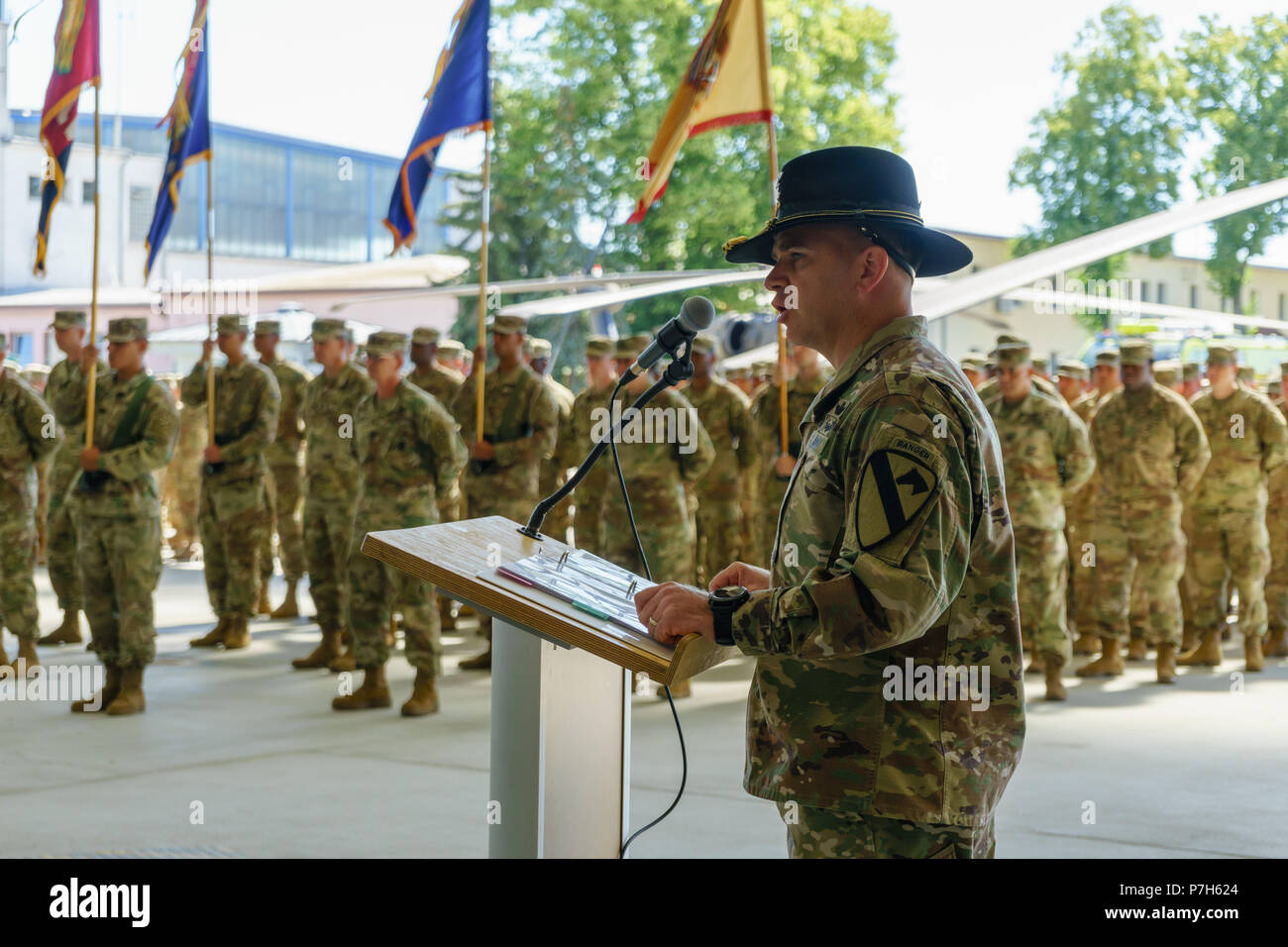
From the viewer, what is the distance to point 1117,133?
1364 inches

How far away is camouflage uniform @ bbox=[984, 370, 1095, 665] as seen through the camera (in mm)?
8164

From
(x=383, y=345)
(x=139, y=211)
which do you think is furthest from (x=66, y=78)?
(x=139, y=211)

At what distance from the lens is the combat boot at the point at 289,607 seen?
37.1ft

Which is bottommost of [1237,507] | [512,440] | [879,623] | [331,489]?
[1237,507]

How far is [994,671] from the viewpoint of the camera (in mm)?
2258

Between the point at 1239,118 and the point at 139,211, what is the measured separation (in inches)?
1131

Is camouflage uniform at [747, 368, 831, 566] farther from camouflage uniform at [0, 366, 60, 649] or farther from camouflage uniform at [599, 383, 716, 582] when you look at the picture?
camouflage uniform at [0, 366, 60, 649]

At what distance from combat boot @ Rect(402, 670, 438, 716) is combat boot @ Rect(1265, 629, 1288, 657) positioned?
245 inches

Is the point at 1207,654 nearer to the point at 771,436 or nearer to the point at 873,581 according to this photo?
the point at 771,436

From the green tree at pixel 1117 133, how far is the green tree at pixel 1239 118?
0.68 meters

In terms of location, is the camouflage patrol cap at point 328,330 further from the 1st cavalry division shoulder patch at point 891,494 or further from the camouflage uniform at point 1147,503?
the 1st cavalry division shoulder patch at point 891,494

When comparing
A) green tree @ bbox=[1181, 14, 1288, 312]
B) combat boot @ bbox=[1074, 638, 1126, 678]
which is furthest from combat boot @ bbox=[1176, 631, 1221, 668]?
green tree @ bbox=[1181, 14, 1288, 312]

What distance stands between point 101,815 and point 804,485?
13.7 ft
